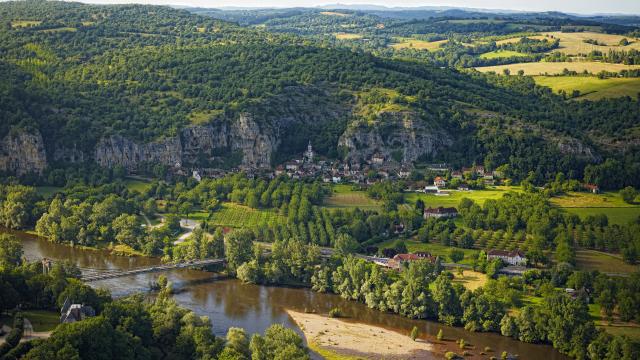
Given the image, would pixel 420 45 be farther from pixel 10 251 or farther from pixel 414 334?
pixel 414 334

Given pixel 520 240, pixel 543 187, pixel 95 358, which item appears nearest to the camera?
pixel 95 358

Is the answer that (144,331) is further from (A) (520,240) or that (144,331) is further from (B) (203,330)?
(A) (520,240)

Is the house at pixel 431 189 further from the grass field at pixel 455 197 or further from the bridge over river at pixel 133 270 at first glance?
the bridge over river at pixel 133 270

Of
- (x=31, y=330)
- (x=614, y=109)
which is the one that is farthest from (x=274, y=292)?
(x=614, y=109)

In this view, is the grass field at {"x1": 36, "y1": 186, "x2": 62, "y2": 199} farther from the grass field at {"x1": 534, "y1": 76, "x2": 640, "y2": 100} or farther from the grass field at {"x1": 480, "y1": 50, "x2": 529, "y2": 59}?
the grass field at {"x1": 480, "y1": 50, "x2": 529, "y2": 59}

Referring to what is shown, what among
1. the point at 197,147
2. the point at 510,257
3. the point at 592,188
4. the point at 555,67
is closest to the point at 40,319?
the point at 510,257

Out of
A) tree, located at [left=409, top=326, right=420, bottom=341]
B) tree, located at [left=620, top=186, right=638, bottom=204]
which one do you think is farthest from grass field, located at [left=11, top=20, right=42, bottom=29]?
tree, located at [left=409, top=326, right=420, bottom=341]

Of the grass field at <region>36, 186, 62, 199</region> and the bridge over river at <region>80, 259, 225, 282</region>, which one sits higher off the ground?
the grass field at <region>36, 186, 62, 199</region>
